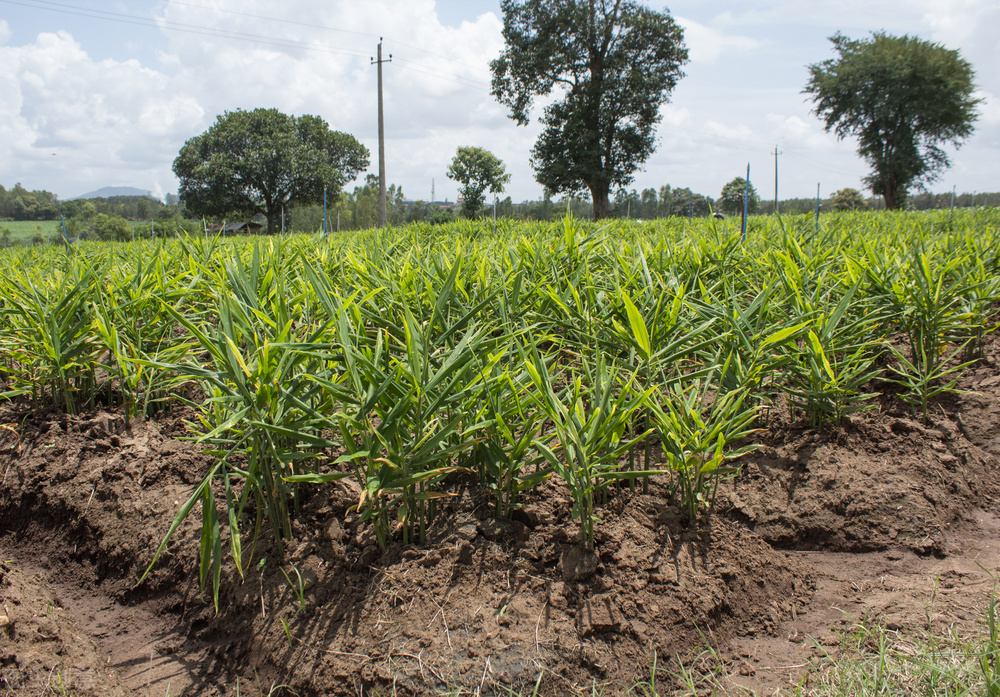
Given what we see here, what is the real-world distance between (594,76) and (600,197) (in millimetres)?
4981

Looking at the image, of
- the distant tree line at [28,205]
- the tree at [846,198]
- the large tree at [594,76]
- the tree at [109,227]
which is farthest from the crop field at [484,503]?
the distant tree line at [28,205]

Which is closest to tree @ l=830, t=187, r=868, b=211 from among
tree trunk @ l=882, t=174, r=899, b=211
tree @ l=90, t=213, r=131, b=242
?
tree trunk @ l=882, t=174, r=899, b=211

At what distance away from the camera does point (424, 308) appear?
1.94 meters

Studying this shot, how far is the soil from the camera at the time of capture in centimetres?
124

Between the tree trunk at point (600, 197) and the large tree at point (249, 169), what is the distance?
19.0 m

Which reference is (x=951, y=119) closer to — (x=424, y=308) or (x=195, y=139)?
(x=424, y=308)

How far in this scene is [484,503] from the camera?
156 centimetres

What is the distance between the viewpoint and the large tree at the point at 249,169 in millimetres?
34594

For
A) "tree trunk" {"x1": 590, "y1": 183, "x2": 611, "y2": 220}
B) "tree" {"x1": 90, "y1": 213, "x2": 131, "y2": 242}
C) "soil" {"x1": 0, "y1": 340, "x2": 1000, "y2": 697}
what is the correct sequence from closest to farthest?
"soil" {"x1": 0, "y1": 340, "x2": 1000, "y2": 697} < "tree trunk" {"x1": 590, "y1": 183, "x2": 611, "y2": 220} < "tree" {"x1": 90, "y1": 213, "x2": 131, "y2": 242}

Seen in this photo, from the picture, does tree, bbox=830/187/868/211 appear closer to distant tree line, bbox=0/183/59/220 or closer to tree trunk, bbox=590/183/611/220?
tree trunk, bbox=590/183/611/220

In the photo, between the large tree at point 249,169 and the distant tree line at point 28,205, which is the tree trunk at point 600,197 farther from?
the distant tree line at point 28,205

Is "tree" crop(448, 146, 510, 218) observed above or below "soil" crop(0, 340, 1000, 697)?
above

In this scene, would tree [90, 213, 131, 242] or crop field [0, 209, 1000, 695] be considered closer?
crop field [0, 209, 1000, 695]

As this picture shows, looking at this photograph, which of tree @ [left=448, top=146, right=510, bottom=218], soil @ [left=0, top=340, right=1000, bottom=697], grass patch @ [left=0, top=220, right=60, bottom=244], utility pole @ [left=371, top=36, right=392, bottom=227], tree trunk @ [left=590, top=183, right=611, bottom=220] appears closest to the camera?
soil @ [left=0, top=340, right=1000, bottom=697]
